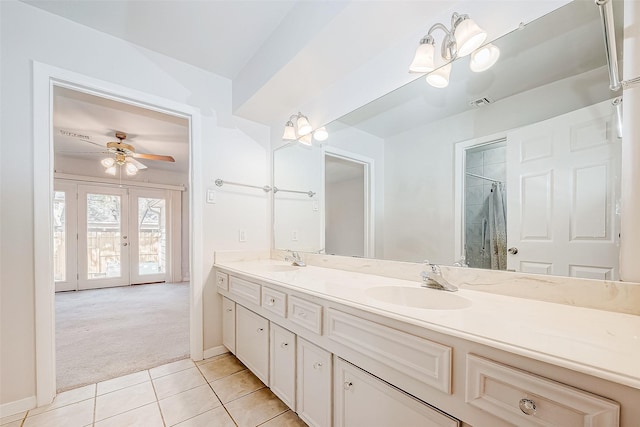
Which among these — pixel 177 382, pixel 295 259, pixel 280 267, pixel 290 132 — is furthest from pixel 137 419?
pixel 290 132

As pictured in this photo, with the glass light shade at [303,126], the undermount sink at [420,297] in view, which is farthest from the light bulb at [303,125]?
the undermount sink at [420,297]

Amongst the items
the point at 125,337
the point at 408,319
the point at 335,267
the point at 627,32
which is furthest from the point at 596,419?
the point at 125,337

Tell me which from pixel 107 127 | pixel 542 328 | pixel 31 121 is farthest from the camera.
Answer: pixel 107 127

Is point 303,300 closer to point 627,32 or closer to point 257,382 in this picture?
point 257,382

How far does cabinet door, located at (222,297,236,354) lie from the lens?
79.4 inches

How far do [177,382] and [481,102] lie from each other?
2528mm

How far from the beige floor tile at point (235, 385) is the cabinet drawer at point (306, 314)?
0.79 meters

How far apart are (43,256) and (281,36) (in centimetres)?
202

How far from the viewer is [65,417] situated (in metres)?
1.48

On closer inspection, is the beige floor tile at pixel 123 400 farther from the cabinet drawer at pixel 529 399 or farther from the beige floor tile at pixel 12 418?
the cabinet drawer at pixel 529 399

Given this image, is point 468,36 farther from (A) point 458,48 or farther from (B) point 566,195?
(B) point 566,195

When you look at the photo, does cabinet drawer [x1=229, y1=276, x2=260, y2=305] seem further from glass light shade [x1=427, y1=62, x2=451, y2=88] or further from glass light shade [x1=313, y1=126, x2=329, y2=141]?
glass light shade [x1=427, y1=62, x2=451, y2=88]

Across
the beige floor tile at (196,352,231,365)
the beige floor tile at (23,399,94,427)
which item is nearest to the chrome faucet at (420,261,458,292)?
the beige floor tile at (196,352,231,365)

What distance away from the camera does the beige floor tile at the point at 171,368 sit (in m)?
1.92
